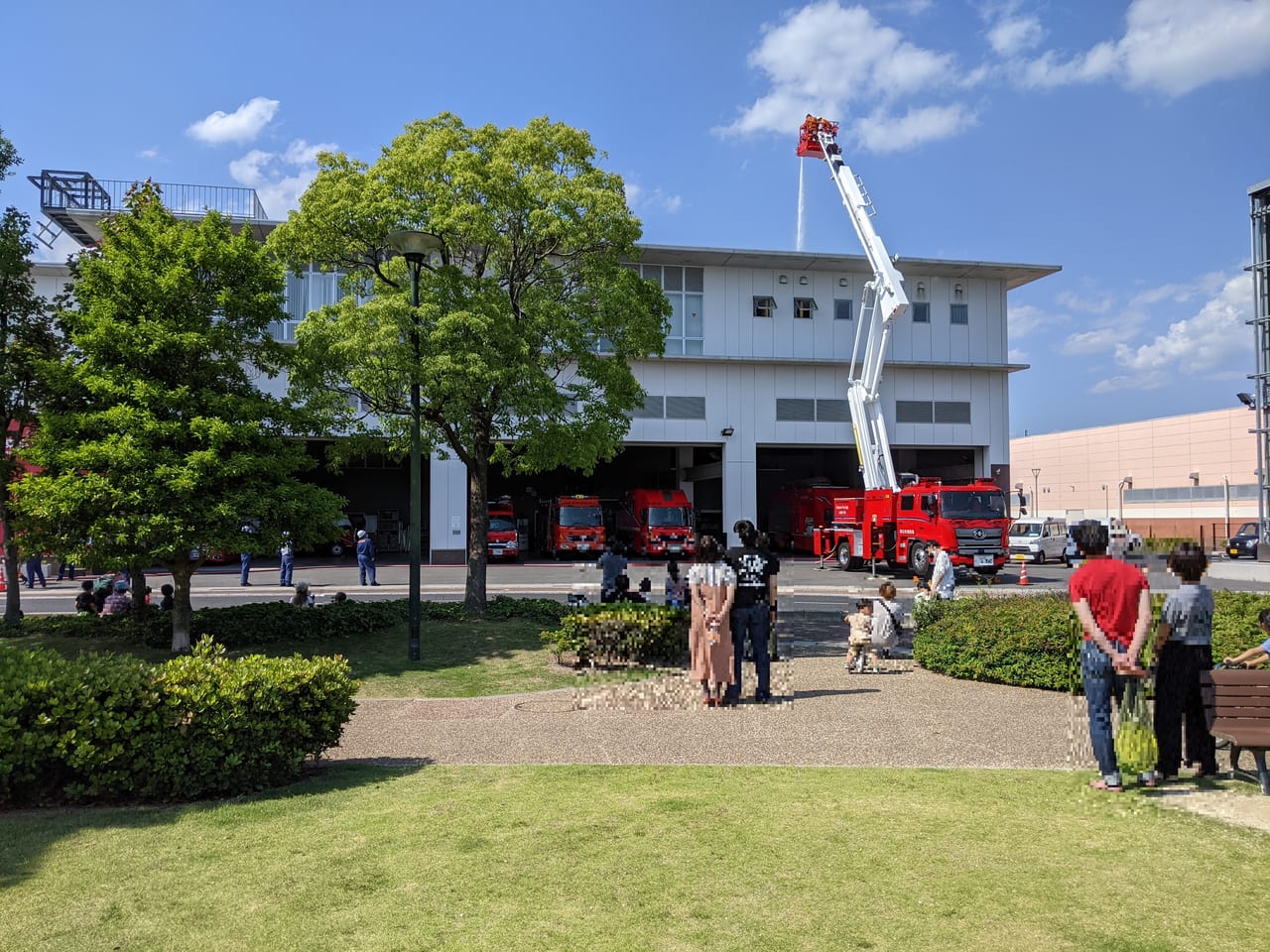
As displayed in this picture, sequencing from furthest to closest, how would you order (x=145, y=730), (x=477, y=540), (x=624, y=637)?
(x=477, y=540), (x=624, y=637), (x=145, y=730)

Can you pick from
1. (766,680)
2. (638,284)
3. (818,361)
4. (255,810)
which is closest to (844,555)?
(818,361)

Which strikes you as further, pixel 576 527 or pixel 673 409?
pixel 673 409

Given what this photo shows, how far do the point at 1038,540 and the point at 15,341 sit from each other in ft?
113

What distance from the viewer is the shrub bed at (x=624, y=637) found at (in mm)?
11281

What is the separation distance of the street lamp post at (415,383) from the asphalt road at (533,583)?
586 centimetres

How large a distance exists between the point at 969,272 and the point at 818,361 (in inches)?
321

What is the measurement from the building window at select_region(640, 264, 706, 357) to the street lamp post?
25.4m

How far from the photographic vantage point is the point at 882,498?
28.6 m

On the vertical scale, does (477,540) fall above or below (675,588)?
above

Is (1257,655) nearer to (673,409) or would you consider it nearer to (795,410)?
(673,409)

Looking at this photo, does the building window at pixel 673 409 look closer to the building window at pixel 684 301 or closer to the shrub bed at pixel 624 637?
the building window at pixel 684 301

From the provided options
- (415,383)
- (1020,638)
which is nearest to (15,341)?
(415,383)

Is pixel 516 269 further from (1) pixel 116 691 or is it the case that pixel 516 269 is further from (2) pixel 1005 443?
(2) pixel 1005 443

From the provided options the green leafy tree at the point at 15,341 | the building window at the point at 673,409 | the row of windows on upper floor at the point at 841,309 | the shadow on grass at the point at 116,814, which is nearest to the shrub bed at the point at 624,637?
the shadow on grass at the point at 116,814
